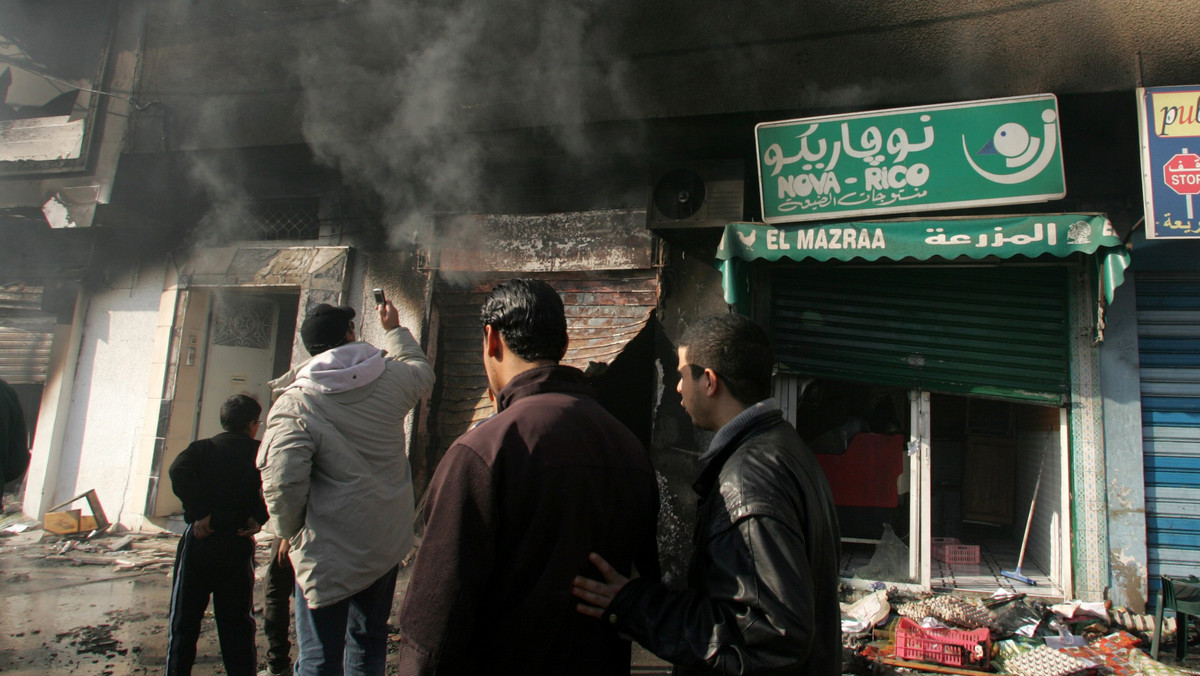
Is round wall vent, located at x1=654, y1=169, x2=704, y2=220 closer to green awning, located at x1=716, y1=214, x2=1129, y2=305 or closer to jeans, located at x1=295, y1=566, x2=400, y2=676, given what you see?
green awning, located at x1=716, y1=214, x2=1129, y2=305

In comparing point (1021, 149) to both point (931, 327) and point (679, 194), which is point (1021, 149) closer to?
point (931, 327)

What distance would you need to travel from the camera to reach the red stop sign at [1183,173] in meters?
4.45

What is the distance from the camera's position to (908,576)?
5312 millimetres

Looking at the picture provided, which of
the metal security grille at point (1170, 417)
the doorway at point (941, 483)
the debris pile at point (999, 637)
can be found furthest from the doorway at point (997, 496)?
the metal security grille at point (1170, 417)

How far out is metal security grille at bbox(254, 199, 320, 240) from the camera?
7.20m

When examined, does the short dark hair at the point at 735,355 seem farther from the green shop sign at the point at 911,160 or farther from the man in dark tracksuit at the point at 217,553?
the green shop sign at the point at 911,160

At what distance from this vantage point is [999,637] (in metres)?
4.47

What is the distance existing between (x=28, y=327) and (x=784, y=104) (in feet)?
29.5

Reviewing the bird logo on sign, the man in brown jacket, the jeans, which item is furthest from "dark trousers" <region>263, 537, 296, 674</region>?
the bird logo on sign

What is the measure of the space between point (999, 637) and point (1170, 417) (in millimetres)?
2213

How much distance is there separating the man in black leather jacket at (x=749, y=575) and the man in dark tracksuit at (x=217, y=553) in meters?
2.64

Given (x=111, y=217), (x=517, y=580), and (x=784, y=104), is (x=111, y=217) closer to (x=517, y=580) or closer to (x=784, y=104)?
(x=784, y=104)

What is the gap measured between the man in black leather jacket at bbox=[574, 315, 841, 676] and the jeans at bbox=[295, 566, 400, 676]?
1.71 metres

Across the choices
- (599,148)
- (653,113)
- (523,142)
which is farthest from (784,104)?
(523,142)
